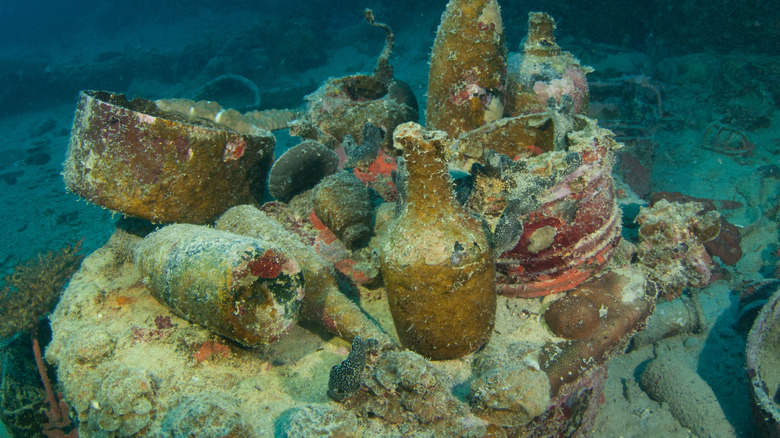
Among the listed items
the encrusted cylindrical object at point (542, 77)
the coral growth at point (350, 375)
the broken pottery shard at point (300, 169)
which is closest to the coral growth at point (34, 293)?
the broken pottery shard at point (300, 169)

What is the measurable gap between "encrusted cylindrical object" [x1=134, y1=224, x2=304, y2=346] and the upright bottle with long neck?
2.10 feet

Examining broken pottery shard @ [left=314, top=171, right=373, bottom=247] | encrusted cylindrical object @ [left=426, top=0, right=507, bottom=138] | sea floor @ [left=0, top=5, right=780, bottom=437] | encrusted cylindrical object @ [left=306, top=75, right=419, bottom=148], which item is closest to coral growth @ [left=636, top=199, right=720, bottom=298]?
sea floor @ [left=0, top=5, right=780, bottom=437]

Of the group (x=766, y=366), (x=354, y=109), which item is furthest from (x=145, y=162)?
(x=766, y=366)

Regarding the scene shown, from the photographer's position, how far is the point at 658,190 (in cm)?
670

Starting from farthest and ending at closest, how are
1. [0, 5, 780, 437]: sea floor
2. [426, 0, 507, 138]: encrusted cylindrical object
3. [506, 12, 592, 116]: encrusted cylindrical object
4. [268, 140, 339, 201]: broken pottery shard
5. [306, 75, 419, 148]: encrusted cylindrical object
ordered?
1. [306, 75, 419, 148]: encrusted cylindrical object
2. [506, 12, 592, 116]: encrusted cylindrical object
3. [426, 0, 507, 138]: encrusted cylindrical object
4. [268, 140, 339, 201]: broken pottery shard
5. [0, 5, 780, 437]: sea floor

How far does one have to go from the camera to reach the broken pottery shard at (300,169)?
12.5 ft

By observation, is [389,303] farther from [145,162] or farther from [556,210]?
[145,162]

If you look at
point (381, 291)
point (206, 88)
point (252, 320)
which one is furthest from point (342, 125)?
point (206, 88)

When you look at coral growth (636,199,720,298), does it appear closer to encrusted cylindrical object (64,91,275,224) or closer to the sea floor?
the sea floor

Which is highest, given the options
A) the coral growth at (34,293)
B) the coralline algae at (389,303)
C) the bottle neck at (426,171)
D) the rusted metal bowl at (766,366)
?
the bottle neck at (426,171)

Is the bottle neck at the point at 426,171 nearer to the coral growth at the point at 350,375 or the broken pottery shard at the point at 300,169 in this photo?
the coral growth at the point at 350,375

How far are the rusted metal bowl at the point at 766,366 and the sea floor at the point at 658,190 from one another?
0.22 metres

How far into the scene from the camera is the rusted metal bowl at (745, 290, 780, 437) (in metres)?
2.74

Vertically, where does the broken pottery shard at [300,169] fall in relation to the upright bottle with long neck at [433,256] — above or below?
below
